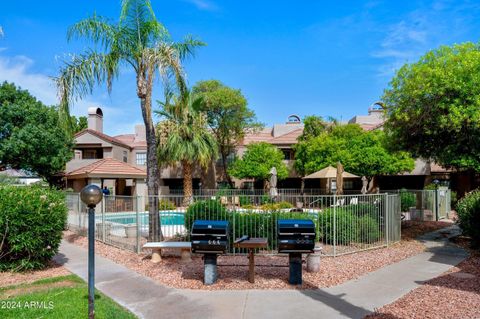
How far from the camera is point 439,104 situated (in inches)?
421

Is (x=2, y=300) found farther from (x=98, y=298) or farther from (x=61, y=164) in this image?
(x=61, y=164)

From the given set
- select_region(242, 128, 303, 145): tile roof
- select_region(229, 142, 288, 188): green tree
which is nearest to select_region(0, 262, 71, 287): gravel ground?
select_region(229, 142, 288, 188): green tree

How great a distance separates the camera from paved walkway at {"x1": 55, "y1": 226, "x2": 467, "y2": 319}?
18.2 ft

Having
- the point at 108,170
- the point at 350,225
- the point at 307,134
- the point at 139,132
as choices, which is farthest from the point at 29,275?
the point at 139,132

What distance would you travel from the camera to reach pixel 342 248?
10.0 metres

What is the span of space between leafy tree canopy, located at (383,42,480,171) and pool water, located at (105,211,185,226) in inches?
309

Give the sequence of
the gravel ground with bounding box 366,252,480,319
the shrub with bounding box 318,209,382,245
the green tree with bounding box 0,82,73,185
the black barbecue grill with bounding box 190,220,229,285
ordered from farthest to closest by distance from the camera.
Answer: the green tree with bounding box 0,82,73,185 < the shrub with bounding box 318,209,382,245 < the black barbecue grill with bounding box 190,220,229,285 < the gravel ground with bounding box 366,252,480,319

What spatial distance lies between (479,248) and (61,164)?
2531 cm

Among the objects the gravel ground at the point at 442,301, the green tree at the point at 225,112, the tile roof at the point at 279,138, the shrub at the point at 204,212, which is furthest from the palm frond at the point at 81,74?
the tile roof at the point at 279,138

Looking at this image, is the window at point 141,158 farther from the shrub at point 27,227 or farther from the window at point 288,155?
the shrub at point 27,227

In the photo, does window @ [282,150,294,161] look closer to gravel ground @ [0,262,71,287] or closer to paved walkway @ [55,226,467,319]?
paved walkway @ [55,226,467,319]

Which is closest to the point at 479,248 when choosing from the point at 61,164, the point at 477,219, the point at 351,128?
the point at 477,219

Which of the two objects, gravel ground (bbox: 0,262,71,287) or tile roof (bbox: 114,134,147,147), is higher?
tile roof (bbox: 114,134,147,147)

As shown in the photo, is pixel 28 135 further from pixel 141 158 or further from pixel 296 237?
pixel 296 237
